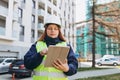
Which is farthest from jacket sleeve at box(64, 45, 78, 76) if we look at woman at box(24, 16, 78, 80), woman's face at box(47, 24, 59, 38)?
woman's face at box(47, 24, 59, 38)

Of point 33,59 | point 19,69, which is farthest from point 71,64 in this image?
point 19,69

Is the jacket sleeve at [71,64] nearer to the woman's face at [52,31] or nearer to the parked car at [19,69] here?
the woman's face at [52,31]

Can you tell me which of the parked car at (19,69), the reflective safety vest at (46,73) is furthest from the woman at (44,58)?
the parked car at (19,69)

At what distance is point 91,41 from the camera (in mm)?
36125

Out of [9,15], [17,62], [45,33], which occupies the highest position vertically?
[9,15]

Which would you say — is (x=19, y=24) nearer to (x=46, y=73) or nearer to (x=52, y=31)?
(x=52, y=31)

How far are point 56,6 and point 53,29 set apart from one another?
53.5 m

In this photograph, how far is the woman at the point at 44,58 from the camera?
332 centimetres

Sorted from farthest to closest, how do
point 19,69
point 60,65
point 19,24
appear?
point 19,24 < point 19,69 < point 60,65

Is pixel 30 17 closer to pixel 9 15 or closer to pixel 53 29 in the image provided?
pixel 9 15

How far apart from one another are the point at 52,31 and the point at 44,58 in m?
0.34

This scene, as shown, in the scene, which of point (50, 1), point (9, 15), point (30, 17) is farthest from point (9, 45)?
point (50, 1)

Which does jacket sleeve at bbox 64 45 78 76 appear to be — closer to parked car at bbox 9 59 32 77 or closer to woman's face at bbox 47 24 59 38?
woman's face at bbox 47 24 59 38

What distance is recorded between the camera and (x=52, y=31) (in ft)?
11.4
